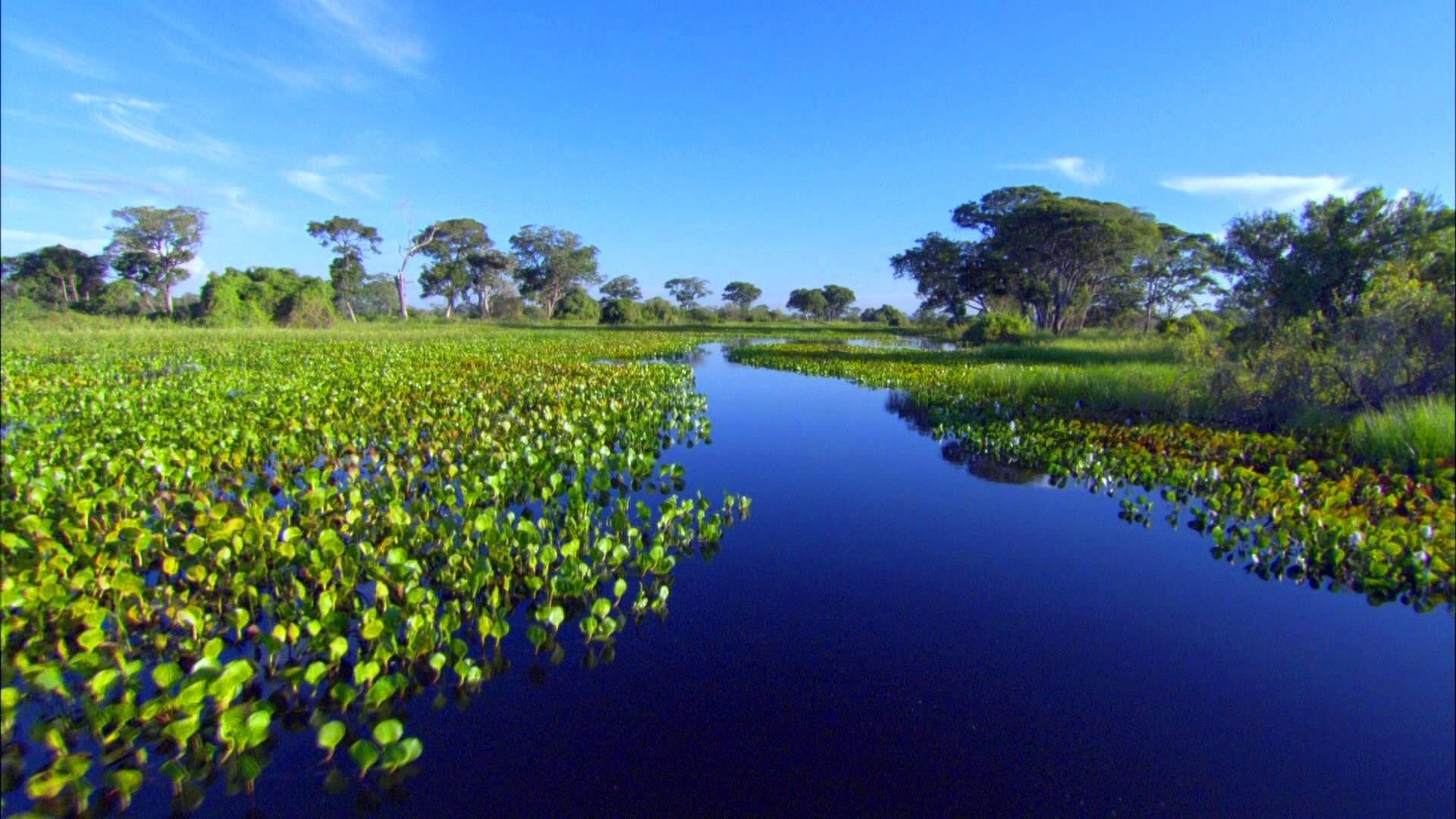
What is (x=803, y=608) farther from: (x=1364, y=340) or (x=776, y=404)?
(x=776, y=404)

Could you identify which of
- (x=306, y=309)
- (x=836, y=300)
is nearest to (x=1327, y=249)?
(x=306, y=309)

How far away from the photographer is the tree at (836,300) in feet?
235

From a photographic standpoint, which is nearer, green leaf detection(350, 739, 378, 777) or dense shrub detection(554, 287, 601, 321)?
green leaf detection(350, 739, 378, 777)

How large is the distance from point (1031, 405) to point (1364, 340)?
13.5 ft

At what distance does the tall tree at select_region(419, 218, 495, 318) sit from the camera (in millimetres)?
44469

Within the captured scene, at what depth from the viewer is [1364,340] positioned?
5.48 meters

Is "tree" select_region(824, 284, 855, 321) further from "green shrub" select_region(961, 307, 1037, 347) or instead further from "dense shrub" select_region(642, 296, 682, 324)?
"green shrub" select_region(961, 307, 1037, 347)

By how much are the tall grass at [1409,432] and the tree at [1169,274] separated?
26559 millimetres

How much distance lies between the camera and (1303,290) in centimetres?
1052

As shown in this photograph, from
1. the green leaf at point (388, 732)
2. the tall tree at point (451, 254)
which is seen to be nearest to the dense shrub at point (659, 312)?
the tall tree at point (451, 254)

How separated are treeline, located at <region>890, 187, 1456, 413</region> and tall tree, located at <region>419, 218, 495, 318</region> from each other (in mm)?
36230

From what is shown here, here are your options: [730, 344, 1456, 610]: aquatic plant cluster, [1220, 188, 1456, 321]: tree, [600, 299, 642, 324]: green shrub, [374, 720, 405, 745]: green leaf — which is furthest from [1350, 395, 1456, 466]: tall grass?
[600, 299, 642, 324]: green shrub

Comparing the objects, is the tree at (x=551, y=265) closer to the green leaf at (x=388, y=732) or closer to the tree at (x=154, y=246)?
the tree at (x=154, y=246)

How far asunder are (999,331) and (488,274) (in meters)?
39.7
